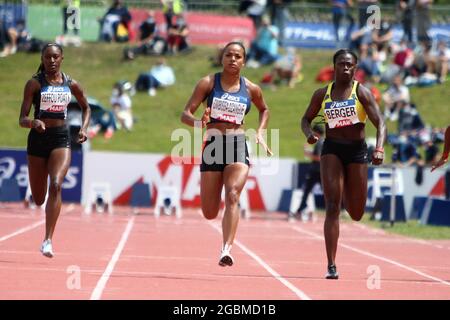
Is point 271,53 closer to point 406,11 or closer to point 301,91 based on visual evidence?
point 301,91

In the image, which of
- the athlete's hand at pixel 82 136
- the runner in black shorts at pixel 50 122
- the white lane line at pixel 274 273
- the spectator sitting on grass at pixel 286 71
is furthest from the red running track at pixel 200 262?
the spectator sitting on grass at pixel 286 71

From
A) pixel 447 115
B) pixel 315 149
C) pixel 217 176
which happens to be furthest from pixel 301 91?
pixel 217 176

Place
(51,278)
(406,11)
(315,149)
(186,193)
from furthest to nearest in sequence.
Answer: (406,11)
(186,193)
(315,149)
(51,278)


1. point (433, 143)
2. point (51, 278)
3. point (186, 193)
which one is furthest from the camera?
point (433, 143)

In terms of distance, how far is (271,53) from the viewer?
113ft

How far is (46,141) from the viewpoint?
12289 mm

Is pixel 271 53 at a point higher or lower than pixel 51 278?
higher

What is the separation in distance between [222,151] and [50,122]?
2051mm

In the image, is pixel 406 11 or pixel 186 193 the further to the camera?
pixel 406 11

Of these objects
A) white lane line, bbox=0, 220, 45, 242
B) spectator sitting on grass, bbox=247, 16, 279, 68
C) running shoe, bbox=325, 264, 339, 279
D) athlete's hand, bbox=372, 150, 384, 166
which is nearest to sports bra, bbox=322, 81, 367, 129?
athlete's hand, bbox=372, 150, 384, 166

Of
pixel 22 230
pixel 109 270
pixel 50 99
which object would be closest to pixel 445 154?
pixel 109 270

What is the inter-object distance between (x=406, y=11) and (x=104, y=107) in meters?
9.55

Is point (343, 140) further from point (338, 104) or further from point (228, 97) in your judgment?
point (228, 97)

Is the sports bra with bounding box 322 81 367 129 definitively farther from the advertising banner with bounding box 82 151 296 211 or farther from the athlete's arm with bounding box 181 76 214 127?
the advertising banner with bounding box 82 151 296 211
